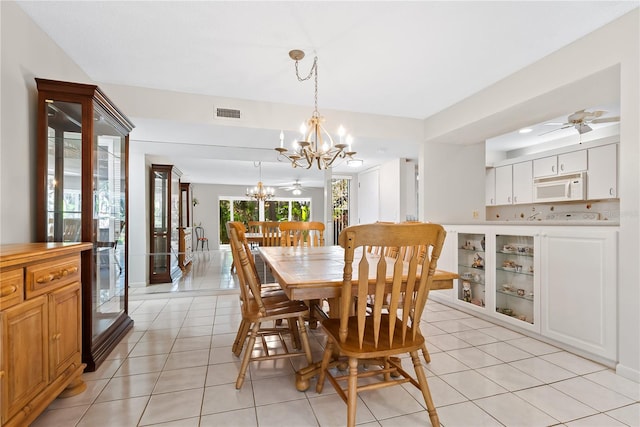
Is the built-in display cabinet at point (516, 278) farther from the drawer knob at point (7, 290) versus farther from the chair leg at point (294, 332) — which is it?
the drawer knob at point (7, 290)

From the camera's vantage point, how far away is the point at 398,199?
5.56m

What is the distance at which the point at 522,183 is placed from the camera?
17.0 ft

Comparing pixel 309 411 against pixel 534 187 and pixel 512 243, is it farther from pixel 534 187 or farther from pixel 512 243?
pixel 534 187

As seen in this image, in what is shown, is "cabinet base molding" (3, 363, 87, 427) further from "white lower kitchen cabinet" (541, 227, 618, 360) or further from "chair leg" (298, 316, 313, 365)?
"white lower kitchen cabinet" (541, 227, 618, 360)

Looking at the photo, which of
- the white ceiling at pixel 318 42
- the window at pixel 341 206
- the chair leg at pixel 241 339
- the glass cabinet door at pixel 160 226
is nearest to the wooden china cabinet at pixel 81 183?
the white ceiling at pixel 318 42

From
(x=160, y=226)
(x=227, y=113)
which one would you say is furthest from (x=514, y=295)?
(x=160, y=226)

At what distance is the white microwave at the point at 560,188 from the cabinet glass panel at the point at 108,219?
5625mm

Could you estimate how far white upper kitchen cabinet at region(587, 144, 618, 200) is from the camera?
3936mm

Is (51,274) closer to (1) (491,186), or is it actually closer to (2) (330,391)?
(2) (330,391)

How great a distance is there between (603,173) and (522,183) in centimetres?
118

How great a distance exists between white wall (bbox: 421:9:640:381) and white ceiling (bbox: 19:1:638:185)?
0.11m

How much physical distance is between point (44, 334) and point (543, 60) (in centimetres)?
396

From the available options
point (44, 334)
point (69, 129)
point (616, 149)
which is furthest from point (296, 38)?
point (616, 149)

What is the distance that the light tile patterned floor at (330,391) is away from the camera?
161 centimetres
